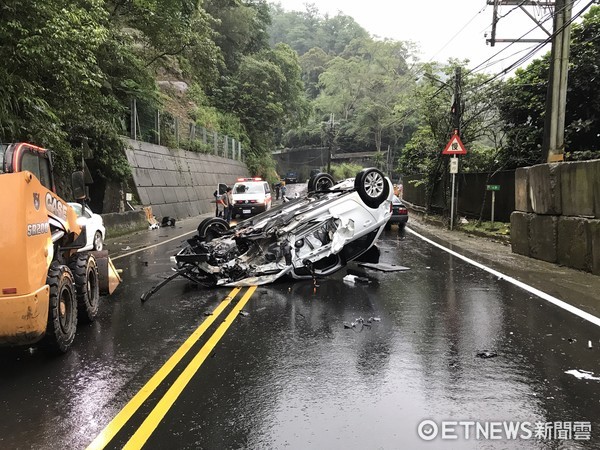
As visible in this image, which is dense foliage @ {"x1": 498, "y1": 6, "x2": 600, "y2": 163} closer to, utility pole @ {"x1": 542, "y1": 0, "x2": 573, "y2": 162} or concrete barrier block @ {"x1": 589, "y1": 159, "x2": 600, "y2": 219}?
utility pole @ {"x1": 542, "y1": 0, "x2": 573, "y2": 162}

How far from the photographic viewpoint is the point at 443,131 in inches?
995

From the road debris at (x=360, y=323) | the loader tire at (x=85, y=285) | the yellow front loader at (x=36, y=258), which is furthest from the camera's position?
the loader tire at (x=85, y=285)

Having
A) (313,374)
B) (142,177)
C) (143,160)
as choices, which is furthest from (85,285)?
(143,160)

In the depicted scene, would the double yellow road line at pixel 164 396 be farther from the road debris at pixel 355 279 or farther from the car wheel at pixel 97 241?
the car wheel at pixel 97 241

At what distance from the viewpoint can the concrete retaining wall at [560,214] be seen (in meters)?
9.80

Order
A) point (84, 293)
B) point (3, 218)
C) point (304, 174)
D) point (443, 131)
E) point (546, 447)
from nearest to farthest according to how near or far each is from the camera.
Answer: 1. point (546, 447)
2. point (3, 218)
3. point (84, 293)
4. point (443, 131)
5. point (304, 174)

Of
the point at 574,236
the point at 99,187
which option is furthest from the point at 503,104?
the point at 99,187

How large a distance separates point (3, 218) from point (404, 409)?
12.4 feet

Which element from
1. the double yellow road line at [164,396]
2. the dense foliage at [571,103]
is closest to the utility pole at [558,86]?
the dense foliage at [571,103]

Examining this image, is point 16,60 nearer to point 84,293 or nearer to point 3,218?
point 84,293

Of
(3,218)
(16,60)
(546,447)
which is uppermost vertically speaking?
(16,60)

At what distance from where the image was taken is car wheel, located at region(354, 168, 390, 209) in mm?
9383

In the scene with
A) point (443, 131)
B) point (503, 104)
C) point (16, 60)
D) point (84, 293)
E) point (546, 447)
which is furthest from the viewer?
point (443, 131)

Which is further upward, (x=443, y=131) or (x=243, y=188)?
(x=443, y=131)
